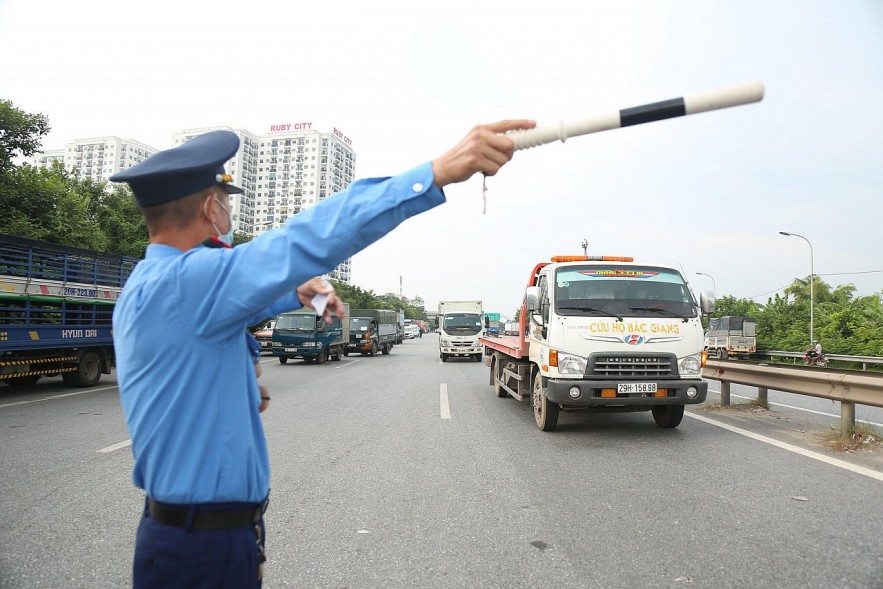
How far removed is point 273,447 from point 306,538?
3.18 metres

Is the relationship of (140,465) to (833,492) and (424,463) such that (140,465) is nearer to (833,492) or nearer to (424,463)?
(424,463)

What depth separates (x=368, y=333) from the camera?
3091 cm

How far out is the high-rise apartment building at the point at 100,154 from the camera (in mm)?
130875

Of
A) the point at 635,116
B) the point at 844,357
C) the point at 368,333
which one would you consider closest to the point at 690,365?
the point at 635,116

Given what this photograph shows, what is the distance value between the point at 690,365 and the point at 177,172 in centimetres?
745

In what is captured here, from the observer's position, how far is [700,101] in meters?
1.43

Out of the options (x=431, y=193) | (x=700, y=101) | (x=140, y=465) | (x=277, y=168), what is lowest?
(x=140, y=465)

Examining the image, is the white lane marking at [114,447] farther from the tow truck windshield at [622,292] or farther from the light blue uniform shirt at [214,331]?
the light blue uniform shirt at [214,331]

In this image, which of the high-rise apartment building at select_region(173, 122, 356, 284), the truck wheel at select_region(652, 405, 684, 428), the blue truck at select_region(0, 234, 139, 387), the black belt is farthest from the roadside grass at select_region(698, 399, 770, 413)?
the high-rise apartment building at select_region(173, 122, 356, 284)

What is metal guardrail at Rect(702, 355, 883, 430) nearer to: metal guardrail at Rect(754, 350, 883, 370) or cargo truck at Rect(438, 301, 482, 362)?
metal guardrail at Rect(754, 350, 883, 370)

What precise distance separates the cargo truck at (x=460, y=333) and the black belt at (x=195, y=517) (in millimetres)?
24357

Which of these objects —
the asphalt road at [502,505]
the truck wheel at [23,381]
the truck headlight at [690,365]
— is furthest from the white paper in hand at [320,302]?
the truck wheel at [23,381]

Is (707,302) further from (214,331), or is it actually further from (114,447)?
(114,447)

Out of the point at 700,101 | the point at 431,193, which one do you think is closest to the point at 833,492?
the point at 700,101
